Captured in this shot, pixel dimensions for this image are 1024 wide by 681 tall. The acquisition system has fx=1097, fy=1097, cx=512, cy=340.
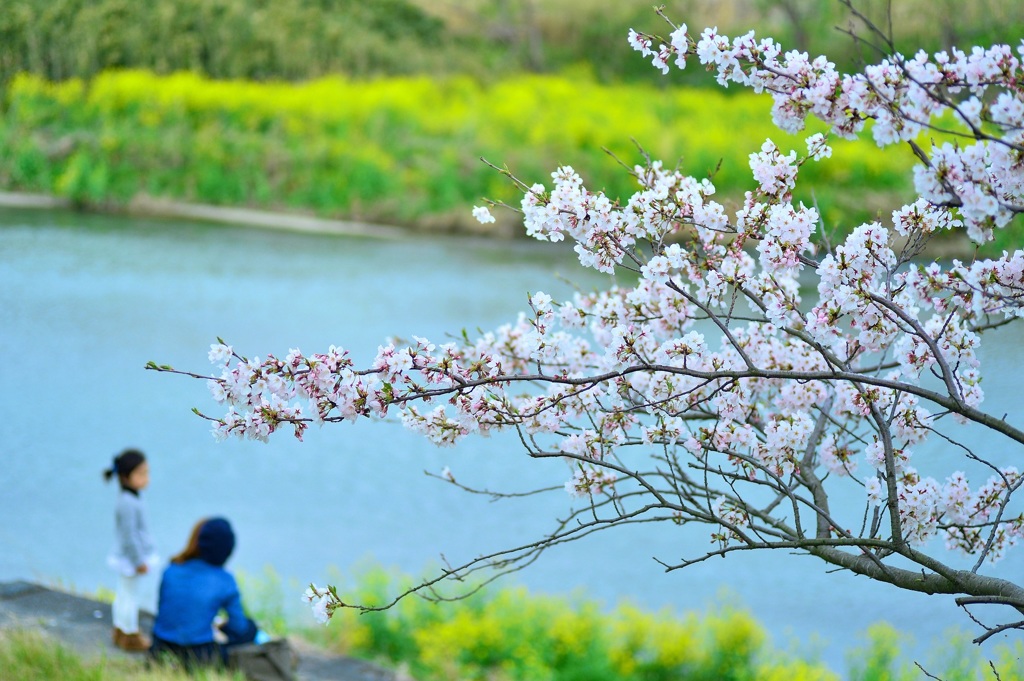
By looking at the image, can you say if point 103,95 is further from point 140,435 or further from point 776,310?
point 776,310

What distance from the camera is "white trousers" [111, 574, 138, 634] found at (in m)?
2.77

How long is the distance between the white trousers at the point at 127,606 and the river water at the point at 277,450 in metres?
0.83

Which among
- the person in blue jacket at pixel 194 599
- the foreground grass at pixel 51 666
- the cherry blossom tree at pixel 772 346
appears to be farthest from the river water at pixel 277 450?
the cherry blossom tree at pixel 772 346

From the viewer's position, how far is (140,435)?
4691mm

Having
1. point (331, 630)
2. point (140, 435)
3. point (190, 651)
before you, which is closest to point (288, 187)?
point (140, 435)

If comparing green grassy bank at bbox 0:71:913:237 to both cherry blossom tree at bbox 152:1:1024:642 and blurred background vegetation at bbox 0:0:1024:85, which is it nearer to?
blurred background vegetation at bbox 0:0:1024:85

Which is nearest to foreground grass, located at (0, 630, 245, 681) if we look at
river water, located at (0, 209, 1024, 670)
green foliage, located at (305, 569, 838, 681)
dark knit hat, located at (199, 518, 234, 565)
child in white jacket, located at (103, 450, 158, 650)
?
dark knit hat, located at (199, 518, 234, 565)

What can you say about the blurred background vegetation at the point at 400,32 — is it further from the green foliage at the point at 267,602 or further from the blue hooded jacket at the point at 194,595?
the blue hooded jacket at the point at 194,595

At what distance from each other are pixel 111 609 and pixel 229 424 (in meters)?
2.07

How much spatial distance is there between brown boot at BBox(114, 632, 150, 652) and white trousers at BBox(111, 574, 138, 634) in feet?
0.04

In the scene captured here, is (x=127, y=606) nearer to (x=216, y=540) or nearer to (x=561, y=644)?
(x=216, y=540)

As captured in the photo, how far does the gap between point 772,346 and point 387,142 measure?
493 centimetres

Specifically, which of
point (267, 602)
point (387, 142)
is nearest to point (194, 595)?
point (267, 602)

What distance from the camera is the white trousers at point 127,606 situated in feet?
9.09
